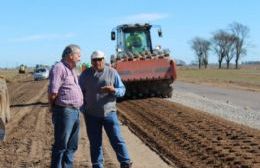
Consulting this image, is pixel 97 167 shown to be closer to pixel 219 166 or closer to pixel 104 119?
pixel 104 119


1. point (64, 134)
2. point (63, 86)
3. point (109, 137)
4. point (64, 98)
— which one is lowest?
point (109, 137)

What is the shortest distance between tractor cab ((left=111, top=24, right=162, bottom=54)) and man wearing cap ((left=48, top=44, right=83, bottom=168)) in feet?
67.9

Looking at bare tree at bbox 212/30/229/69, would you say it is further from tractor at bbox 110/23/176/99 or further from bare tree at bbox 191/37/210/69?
tractor at bbox 110/23/176/99

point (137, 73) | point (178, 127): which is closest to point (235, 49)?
point (137, 73)

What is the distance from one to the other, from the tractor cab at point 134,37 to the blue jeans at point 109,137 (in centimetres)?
2014

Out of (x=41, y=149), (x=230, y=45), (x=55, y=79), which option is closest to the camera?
(x=55, y=79)

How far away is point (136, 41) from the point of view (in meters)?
30.3

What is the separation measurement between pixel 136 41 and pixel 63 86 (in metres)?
21.6

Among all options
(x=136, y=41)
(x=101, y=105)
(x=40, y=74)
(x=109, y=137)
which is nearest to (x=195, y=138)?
(x=109, y=137)

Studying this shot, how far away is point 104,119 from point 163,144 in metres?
4.20

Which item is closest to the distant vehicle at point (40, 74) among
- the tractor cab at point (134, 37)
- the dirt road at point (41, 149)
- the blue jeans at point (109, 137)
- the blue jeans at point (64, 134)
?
the tractor cab at point (134, 37)

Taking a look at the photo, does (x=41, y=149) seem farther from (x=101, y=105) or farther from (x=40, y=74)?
(x=40, y=74)

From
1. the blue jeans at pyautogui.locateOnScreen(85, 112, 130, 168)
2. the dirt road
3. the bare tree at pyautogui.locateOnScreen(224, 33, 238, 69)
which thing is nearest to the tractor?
the dirt road

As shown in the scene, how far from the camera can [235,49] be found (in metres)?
156
